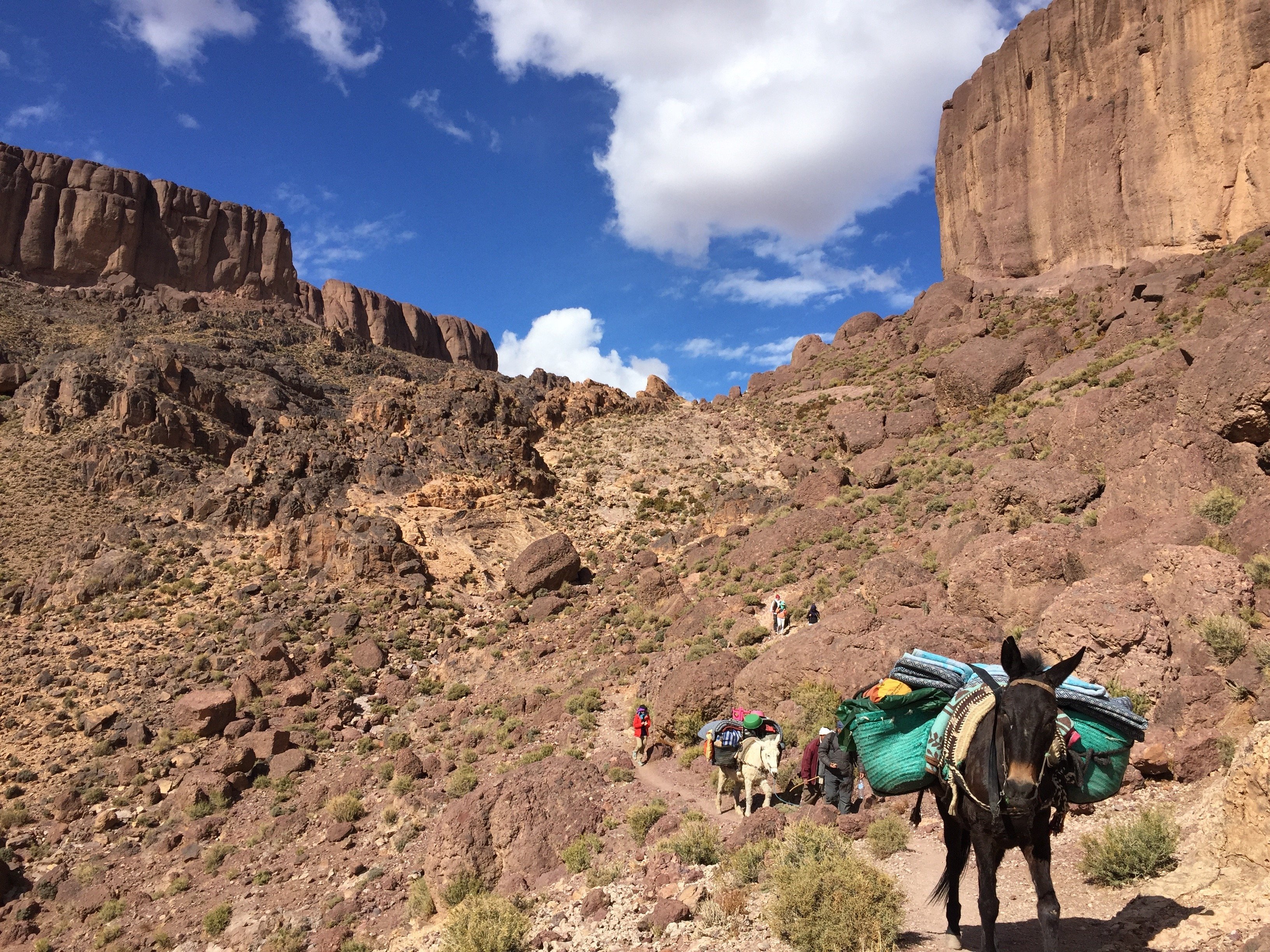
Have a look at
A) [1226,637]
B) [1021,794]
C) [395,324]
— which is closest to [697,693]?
[1226,637]

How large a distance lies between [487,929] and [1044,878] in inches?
233

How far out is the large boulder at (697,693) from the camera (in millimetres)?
14359

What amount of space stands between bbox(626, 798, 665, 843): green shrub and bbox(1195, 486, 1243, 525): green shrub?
10.1 metres

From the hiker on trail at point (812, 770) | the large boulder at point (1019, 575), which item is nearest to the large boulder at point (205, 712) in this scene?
the hiker on trail at point (812, 770)

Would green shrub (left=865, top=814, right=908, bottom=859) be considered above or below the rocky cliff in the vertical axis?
below

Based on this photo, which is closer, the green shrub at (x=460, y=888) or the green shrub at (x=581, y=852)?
the green shrub at (x=581, y=852)

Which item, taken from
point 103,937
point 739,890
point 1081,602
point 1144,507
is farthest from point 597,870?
point 1144,507

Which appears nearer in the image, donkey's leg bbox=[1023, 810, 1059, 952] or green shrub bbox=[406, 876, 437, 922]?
donkey's leg bbox=[1023, 810, 1059, 952]

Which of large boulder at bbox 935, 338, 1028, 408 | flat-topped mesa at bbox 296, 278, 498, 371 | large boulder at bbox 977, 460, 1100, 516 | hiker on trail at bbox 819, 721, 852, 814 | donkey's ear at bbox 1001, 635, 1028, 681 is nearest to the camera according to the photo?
donkey's ear at bbox 1001, 635, 1028, 681

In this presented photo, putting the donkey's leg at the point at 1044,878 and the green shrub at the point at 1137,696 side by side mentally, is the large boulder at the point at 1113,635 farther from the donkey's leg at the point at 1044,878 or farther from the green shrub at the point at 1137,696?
the donkey's leg at the point at 1044,878

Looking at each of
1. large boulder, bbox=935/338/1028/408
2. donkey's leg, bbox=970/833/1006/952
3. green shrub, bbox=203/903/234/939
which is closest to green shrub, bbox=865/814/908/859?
donkey's leg, bbox=970/833/1006/952

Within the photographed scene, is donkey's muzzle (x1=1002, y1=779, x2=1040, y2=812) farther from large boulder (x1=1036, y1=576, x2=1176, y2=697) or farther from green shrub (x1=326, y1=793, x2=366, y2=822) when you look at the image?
green shrub (x1=326, y1=793, x2=366, y2=822)

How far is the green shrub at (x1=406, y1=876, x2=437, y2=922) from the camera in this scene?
11.0m

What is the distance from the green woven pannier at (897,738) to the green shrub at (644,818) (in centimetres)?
576
